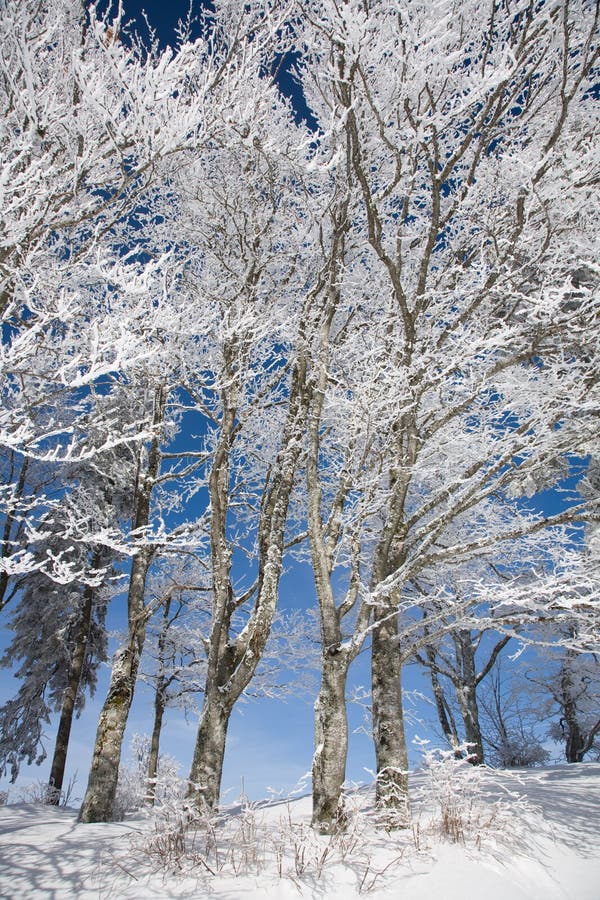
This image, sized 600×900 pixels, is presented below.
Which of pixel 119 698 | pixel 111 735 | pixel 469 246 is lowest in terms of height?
pixel 111 735

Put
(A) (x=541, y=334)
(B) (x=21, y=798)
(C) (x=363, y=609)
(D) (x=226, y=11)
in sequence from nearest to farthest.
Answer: (C) (x=363, y=609) < (A) (x=541, y=334) < (D) (x=226, y=11) < (B) (x=21, y=798)

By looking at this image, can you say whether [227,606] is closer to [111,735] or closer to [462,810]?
[111,735]

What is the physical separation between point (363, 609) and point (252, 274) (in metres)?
5.46

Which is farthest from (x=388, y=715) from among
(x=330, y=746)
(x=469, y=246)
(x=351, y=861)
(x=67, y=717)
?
(x=67, y=717)

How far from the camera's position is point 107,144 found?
185 inches

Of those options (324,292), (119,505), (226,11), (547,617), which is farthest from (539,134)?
(119,505)

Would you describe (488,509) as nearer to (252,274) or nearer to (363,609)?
(363,609)

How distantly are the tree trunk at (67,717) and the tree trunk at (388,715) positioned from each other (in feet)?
25.8

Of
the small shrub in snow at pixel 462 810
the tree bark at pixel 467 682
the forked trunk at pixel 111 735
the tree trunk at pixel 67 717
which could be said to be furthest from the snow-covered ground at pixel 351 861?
the tree bark at pixel 467 682

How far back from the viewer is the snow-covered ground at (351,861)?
3242mm

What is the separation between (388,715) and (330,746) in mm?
795

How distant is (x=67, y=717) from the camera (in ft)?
35.8

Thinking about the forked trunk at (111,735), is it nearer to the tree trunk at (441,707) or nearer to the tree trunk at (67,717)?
the tree trunk at (67,717)

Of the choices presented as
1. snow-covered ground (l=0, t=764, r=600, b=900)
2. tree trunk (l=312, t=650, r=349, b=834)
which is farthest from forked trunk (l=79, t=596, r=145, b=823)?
tree trunk (l=312, t=650, r=349, b=834)
